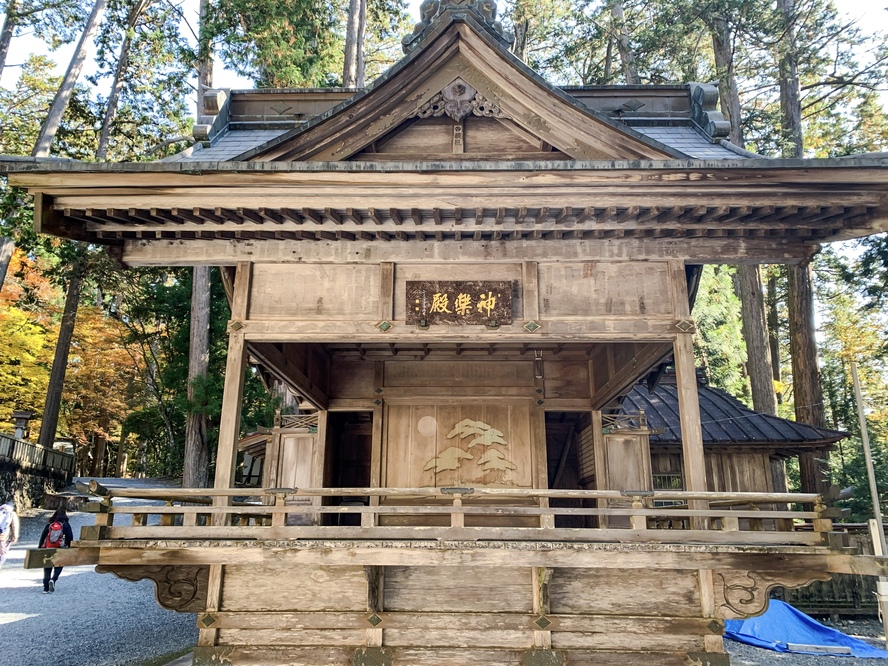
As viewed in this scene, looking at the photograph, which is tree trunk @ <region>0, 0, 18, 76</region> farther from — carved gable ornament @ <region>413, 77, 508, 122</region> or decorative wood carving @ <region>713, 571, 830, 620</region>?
decorative wood carving @ <region>713, 571, 830, 620</region>

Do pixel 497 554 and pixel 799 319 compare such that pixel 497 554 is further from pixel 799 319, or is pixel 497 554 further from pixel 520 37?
pixel 520 37

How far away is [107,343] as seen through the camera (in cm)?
3047

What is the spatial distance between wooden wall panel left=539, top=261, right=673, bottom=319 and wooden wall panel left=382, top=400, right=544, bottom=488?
3485mm

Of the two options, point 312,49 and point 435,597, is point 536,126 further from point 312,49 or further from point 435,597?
point 312,49

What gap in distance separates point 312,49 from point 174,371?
1304cm

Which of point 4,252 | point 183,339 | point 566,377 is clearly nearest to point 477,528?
point 566,377

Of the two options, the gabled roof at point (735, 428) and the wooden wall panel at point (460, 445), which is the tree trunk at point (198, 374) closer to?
the wooden wall panel at point (460, 445)

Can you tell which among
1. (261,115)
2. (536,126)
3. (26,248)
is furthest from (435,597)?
(26,248)

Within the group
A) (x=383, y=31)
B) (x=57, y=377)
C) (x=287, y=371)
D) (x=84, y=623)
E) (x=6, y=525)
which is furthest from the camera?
(x=383, y=31)

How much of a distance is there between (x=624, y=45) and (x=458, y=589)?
2217 centimetres

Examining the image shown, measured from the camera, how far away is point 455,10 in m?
8.77

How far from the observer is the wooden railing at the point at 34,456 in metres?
22.1

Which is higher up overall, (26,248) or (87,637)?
(26,248)

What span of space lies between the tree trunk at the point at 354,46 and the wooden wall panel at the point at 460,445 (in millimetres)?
13796
